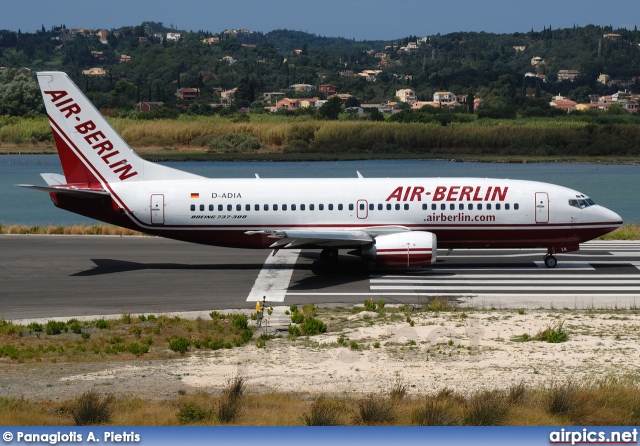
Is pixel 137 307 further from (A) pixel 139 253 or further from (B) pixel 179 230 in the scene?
(A) pixel 139 253

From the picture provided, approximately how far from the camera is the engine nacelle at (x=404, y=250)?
37844 mm

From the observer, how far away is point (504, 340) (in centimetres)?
2667

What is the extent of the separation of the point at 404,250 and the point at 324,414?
20.1 meters

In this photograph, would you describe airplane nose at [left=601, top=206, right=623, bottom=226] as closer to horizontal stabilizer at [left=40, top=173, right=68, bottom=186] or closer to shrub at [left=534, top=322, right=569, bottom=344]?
shrub at [left=534, top=322, right=569, bottom=344]

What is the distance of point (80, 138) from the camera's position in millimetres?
40438

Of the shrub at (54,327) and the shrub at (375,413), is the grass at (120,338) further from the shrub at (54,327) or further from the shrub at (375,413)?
the shrub at (375,413)

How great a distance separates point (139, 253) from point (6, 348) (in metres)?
19.1

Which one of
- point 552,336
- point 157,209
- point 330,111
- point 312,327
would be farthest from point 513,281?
point 330,111

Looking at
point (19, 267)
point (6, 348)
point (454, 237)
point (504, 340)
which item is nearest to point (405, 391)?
point (504, 340)

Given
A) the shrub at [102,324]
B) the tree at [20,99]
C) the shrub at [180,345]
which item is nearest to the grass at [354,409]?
the shrub at [180,345]

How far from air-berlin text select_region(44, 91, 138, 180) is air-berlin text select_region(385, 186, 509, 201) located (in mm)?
11260

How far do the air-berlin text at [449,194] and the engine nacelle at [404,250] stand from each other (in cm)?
228

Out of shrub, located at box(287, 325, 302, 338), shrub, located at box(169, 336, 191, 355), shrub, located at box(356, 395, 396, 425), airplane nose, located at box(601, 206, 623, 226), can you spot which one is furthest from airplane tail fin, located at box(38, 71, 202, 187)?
shrub, located at box(356, 395, 396, 425)

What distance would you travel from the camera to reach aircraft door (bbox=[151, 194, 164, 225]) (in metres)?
39.9
